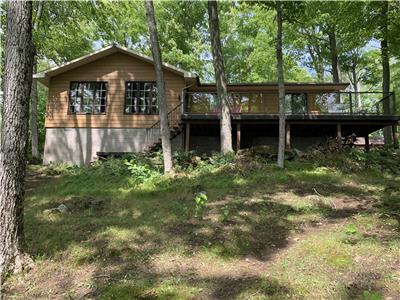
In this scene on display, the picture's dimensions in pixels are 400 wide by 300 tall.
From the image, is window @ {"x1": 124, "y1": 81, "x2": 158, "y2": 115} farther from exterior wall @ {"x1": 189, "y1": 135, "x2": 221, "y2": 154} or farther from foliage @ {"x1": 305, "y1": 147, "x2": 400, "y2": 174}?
foliage @ {"x1": 305, "y1": 147, "x2": 400, "y2": 174}

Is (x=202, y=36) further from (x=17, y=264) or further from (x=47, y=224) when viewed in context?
(x=17, y=264)

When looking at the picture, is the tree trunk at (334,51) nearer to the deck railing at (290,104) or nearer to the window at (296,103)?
the deck railing at (290,104)

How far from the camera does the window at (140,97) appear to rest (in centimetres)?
1673

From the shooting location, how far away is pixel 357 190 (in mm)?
8867

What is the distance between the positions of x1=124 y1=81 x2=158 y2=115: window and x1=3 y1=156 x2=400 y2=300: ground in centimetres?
716

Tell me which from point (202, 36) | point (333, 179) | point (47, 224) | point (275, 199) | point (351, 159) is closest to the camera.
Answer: point (47, 224)

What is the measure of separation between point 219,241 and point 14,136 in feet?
11.6

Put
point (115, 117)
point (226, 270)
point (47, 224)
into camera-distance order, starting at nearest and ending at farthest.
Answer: point (226, 270) < point (47, 224) < point (115, 117)

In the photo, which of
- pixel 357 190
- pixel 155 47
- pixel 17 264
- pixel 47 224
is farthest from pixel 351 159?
pixel 17 264

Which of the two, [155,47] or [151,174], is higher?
[155,47]

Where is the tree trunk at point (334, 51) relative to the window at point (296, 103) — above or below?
above

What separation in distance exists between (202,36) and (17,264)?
2472 centimetres

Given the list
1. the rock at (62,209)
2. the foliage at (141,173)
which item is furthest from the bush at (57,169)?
the rock at (62,209)

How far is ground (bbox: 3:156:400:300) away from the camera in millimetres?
4527
